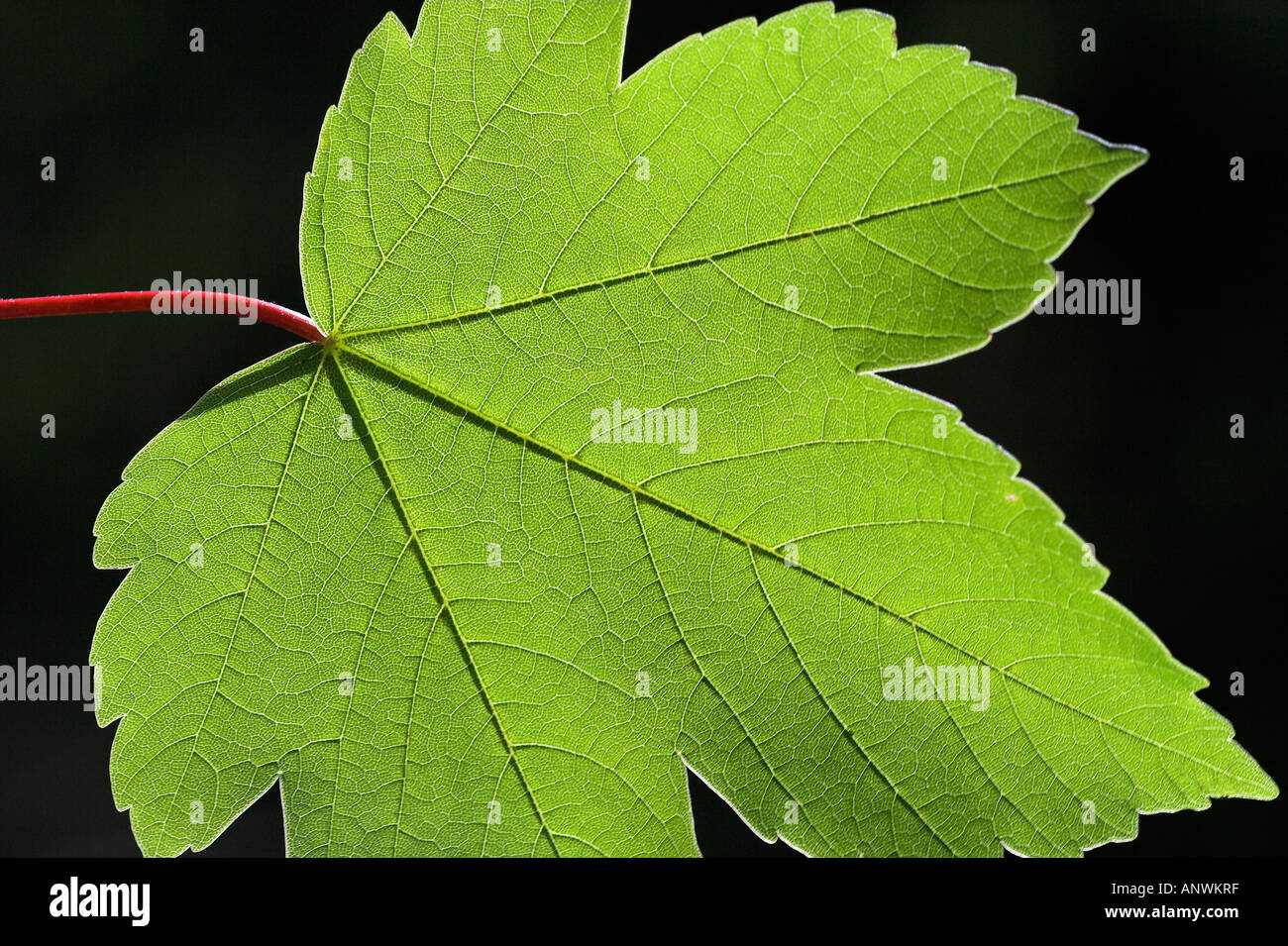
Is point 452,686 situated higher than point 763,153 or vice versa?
point 763,153

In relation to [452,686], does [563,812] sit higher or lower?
lower

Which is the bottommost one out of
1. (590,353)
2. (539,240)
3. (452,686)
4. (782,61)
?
(452,686)

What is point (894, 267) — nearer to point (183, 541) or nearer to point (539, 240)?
point (539, 240)

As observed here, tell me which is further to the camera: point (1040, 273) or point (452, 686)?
point (452, 686)

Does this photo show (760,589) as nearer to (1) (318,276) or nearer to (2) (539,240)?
(2) (539,240)

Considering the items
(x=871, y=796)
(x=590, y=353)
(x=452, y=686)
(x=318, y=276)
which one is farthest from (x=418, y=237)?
(x=871, y=796)

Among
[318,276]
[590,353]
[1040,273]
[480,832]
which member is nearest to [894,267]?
[1040,273]
